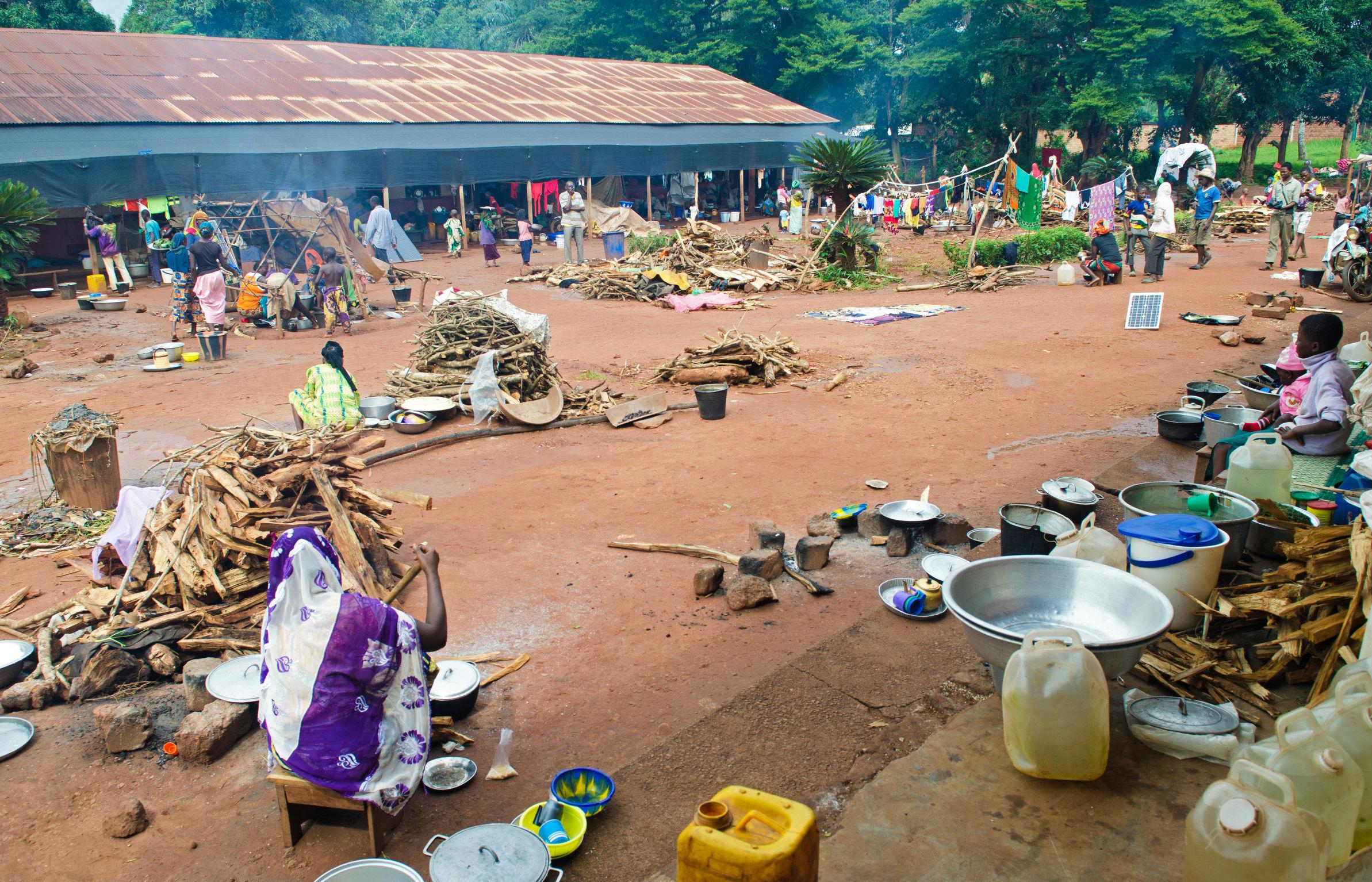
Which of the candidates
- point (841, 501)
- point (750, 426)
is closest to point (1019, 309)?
point (750, 426)

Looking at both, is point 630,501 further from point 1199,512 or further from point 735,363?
point 735,363

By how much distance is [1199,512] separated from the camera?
194 inches

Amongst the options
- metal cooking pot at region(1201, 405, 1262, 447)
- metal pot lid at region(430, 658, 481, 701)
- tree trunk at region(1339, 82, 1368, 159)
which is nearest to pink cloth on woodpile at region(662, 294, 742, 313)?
metal cooking pot at region(1201, 405, 1262, 447)

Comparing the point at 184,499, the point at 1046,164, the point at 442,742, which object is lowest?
the point at 442,742

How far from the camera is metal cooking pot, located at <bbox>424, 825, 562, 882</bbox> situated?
301 centimetres

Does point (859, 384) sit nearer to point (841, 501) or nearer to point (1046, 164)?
point (841, 501)

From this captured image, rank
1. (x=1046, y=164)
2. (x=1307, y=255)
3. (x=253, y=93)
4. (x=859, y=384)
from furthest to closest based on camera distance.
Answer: (x=1046, y=164)
(x=253, y=93)
(x=1307, y=255)
(x=859, y=384)

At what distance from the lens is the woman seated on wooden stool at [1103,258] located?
1712 cm

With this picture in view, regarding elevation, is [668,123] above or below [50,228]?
above

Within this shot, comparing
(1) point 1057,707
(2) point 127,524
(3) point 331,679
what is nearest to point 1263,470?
(1) point 1057,707

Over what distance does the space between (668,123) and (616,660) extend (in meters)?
28.8

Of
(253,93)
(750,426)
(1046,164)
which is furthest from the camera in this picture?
(1046,164)

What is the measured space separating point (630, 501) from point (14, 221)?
1415 centimetres

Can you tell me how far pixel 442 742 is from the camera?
13.6 feet
